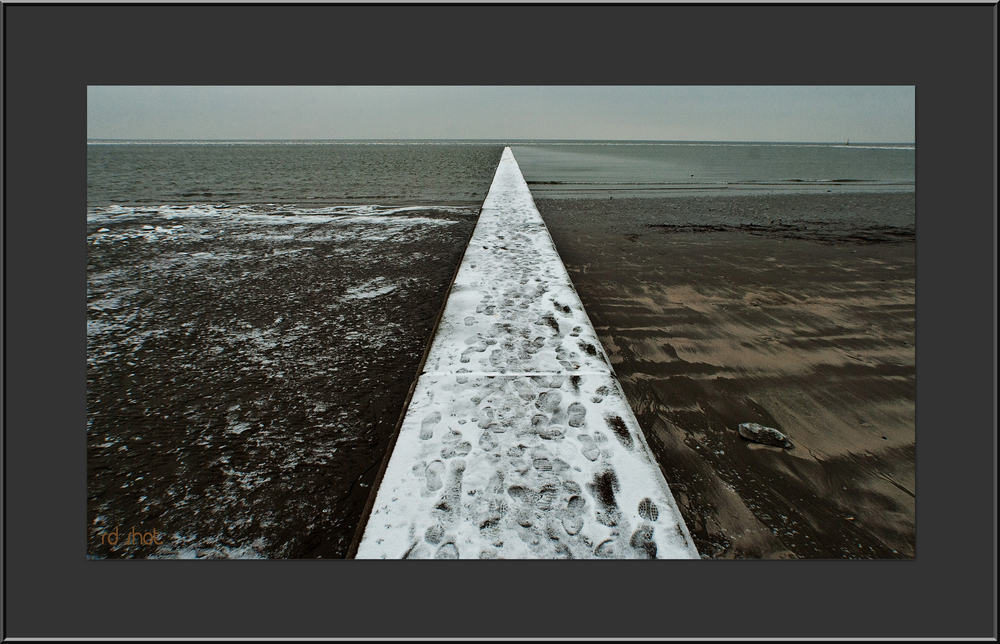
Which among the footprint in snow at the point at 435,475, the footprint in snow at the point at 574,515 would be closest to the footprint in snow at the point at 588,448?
the footprint in snow at the point at 574,515

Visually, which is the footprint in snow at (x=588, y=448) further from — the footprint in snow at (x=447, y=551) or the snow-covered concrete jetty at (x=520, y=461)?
the footprint in snow at (x=447, y=551)

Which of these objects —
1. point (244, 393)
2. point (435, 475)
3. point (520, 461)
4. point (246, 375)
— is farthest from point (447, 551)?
point (246, 375)

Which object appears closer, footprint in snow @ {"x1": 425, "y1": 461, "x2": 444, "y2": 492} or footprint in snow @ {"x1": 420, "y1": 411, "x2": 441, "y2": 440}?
footprint in snow @ {"x1": 425, "y1": 461, "x2": 444, "y2": 492}

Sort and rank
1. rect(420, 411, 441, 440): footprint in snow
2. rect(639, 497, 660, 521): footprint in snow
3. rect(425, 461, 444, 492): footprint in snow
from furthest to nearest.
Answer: rect(420, 411, 441, 440): footprint in snow
rect(425, 461, 444, 492): footprint in snow
rect(639, 497, 660, 521): footprint in snow

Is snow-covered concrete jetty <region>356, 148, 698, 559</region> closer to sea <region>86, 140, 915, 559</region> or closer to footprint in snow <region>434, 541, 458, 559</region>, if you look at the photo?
footprint in snow <region>434, 541, 458, 559</region>

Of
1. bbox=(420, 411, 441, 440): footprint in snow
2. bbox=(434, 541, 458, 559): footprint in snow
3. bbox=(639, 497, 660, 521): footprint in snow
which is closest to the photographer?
bbox=(434, 541, 458, 559): footprint in snow

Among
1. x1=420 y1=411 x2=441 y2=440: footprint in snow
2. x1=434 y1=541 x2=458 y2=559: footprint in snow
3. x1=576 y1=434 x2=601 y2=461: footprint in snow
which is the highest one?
x1=420 y1=411 x2=441 y2=440: footprint in snow

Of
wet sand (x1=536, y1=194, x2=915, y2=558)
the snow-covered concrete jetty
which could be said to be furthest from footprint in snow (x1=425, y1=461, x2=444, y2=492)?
wet sand (x1=536, y1=194, x2=915, y2=558)
